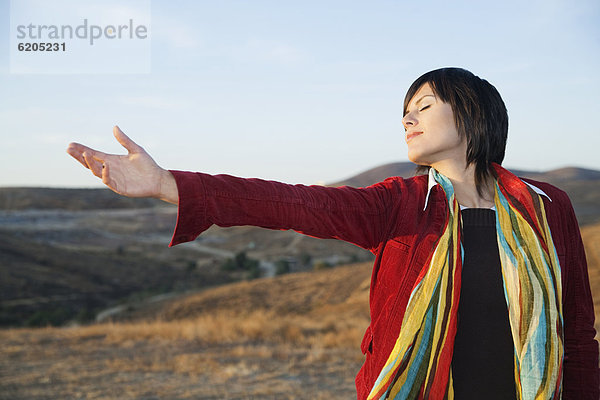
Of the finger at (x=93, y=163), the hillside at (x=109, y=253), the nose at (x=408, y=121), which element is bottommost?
the hillside at (x=109, y=253)

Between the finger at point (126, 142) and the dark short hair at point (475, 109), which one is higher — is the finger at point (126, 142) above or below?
below

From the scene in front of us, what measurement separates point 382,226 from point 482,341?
0.51 metres

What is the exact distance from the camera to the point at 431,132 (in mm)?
1890

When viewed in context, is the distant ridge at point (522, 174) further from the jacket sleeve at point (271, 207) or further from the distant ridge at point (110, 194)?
the jacket sleeve at point (271, 207)

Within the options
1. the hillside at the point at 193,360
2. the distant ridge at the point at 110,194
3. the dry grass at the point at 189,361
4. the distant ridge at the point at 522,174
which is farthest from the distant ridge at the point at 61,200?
the dry grass at the point at 189,361

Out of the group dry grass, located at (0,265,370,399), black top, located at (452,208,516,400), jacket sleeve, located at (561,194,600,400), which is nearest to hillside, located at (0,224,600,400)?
dry grass, located at (0,265,370,399)

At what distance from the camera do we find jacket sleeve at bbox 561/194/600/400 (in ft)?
6.32

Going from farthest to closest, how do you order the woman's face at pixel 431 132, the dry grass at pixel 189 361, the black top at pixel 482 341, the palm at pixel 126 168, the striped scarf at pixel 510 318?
the dry grass at pixel 189 361 < the woman's face at pixel 431 132 < the black top at pixel 482 341 < the striped scarf at pixel 510 318 < the palm at pixel 126 168

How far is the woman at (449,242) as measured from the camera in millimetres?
1501

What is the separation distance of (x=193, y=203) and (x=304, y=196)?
1.08ft

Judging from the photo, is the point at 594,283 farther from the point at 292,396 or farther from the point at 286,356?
the point at 292,396

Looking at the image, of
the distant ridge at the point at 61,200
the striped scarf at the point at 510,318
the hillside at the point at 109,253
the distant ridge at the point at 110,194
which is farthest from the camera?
the distant ridge at the point at 61,200

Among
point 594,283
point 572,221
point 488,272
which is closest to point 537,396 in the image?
point 488,272

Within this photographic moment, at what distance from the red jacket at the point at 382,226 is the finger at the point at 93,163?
22cm
